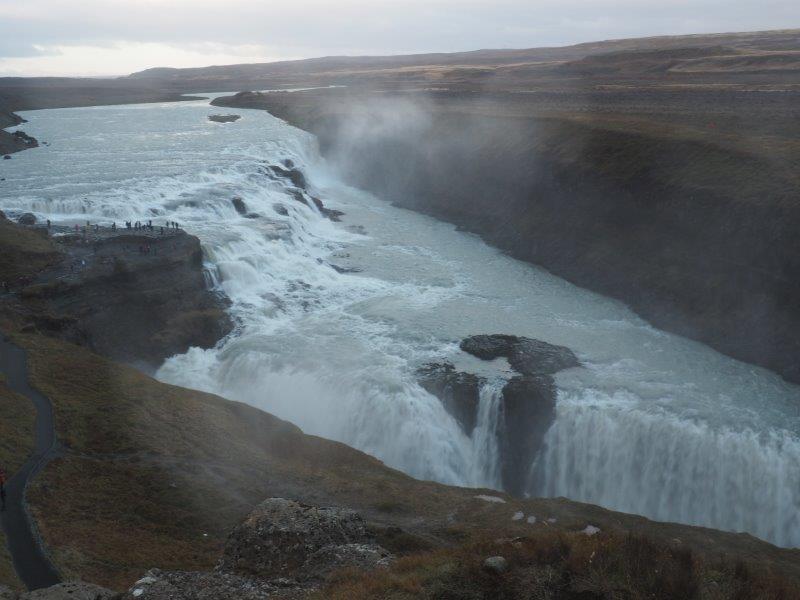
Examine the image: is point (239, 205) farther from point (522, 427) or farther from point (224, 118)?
point (224, 118)

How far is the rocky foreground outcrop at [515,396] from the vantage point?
91.0ft

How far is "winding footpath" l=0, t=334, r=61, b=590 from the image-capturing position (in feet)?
49.1

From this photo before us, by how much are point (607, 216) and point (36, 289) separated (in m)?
35.4

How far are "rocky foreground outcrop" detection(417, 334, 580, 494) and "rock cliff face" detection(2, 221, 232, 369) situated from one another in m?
12.7

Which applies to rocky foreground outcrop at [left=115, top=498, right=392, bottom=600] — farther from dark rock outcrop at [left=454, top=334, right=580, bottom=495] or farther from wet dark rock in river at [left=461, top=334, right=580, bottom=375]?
wet dark rock in river at [left=461, top=334, right=580, bottom=375]

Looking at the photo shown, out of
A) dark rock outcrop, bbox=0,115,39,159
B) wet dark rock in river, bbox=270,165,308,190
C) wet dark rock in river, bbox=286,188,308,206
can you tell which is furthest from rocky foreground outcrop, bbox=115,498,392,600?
dark rock outcrop, bbox=0,115,39,159

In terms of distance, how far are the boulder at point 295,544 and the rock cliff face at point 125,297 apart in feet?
60.6

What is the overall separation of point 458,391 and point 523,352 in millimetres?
4734

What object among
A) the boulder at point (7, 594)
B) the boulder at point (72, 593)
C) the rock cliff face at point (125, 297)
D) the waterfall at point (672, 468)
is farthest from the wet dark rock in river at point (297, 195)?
the boulder at point (7, 594)

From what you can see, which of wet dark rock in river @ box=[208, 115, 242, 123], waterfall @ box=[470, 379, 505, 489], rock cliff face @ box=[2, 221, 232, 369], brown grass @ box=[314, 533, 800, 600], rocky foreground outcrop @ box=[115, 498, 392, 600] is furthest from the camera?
wet dark rock in river @ box=[208, 115, 242, 123]

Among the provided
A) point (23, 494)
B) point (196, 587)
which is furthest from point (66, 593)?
point (23, 494)

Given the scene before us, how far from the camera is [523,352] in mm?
32281

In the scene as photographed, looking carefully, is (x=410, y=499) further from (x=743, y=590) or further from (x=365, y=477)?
(x=743, y=590)

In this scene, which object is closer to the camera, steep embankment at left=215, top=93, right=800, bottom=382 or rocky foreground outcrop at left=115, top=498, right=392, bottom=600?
rocky foreground outcrop at left=115, top=498, right=392, bottom=600
